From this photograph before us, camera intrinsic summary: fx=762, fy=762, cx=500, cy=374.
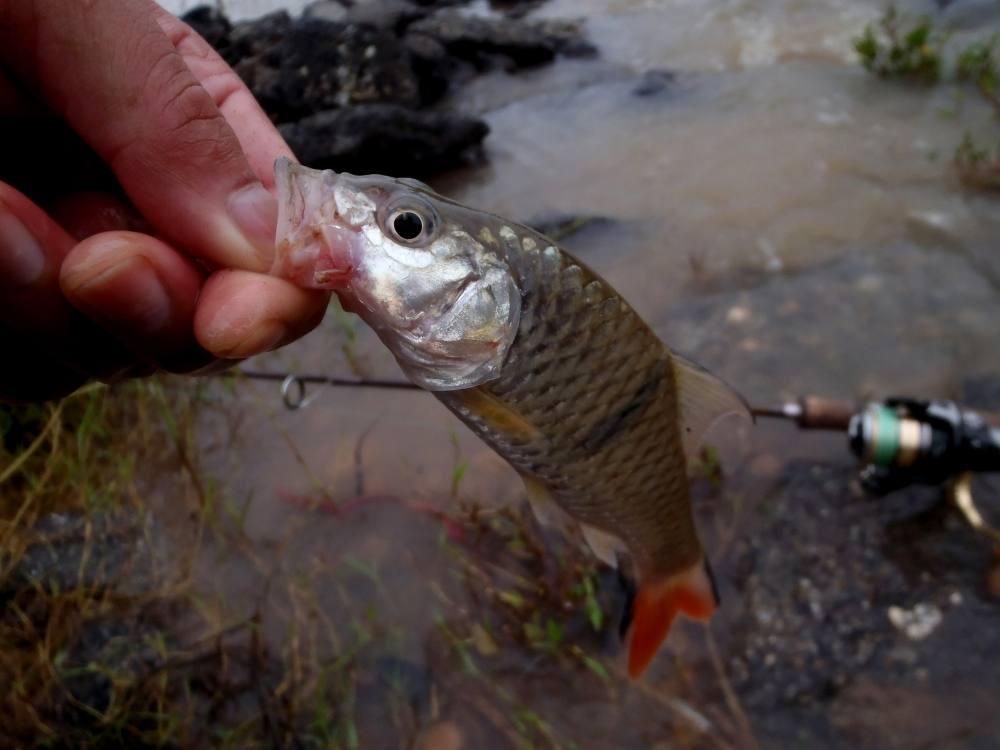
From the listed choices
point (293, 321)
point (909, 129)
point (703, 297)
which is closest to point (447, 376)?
point (293, 321)

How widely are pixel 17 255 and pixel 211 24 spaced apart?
385 inches

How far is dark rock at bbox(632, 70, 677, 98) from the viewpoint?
7.43m

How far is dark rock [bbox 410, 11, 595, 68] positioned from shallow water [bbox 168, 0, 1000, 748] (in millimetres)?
2275

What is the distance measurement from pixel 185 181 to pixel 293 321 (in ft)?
1.03

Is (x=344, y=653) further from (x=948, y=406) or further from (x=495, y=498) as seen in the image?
(x=948, y=406)

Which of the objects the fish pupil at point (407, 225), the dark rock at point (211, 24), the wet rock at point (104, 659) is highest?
the fish pupil at point (407, 225)

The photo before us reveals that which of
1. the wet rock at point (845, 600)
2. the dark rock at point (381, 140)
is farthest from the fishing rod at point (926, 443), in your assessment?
the dark rock at point (381, 140)

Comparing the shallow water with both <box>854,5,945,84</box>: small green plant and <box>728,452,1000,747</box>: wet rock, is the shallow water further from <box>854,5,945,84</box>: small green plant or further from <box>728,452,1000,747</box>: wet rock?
<box>854,5,945,84</box>: small green plant

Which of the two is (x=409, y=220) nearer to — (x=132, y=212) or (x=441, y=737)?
(x=132, y=212)

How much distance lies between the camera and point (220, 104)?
1.90m

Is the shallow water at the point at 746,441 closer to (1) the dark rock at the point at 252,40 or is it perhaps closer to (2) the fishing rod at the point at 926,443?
(2) the fishing rod at the point at 926,443

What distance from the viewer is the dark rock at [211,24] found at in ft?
30.7

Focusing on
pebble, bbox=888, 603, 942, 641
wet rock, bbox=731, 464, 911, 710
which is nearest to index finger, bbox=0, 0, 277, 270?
wet rock, bbox=731, 464, 911, 710

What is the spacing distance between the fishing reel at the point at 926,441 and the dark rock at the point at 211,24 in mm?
8789
